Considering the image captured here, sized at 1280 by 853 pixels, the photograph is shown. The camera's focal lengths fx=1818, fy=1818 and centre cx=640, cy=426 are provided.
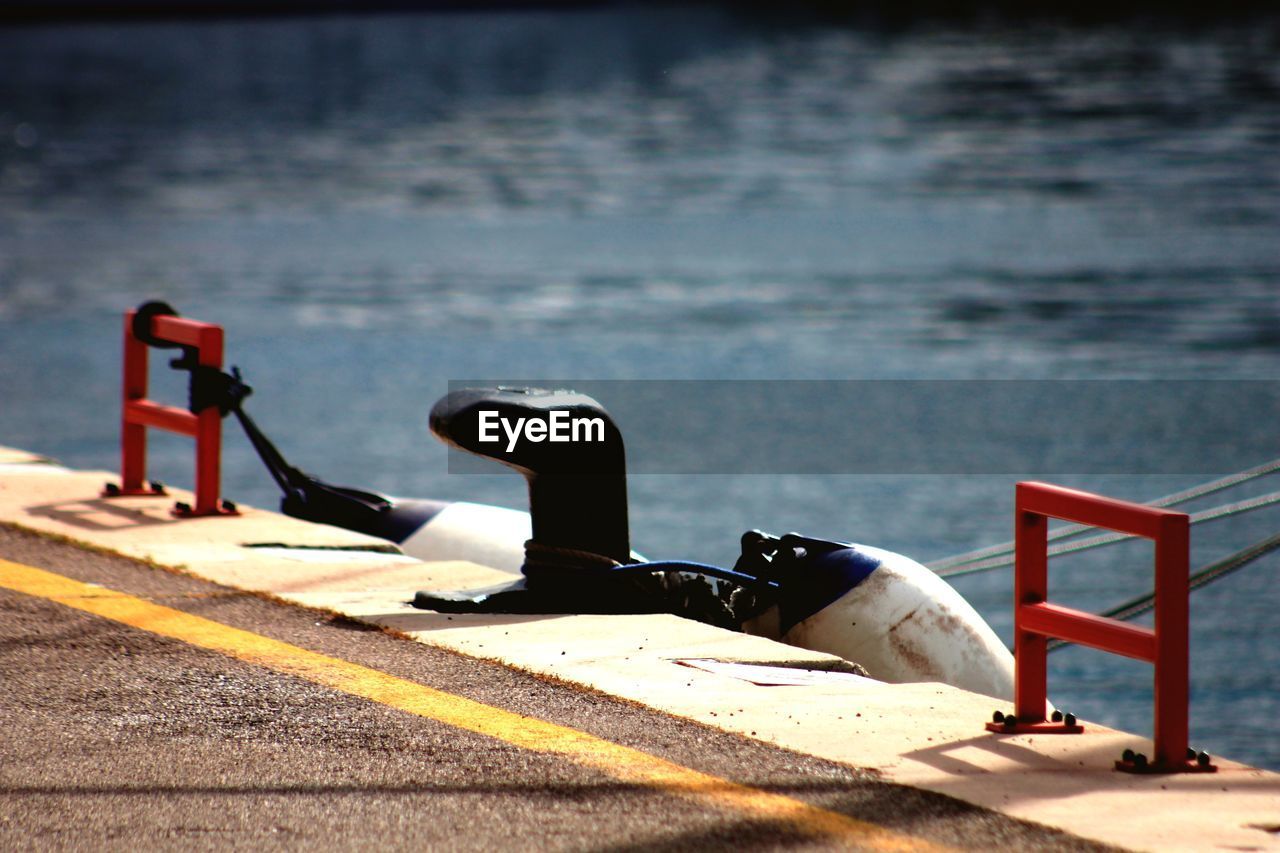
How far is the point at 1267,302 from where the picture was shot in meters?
31.8

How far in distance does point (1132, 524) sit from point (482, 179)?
49168 mm

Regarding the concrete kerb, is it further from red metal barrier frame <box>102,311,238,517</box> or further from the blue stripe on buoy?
the blue stripe on buoy

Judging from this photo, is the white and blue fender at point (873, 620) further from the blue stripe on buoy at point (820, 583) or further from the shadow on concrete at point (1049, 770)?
the shadow on concrete at point (1049, 770)

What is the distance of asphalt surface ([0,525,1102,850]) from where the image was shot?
4566mm

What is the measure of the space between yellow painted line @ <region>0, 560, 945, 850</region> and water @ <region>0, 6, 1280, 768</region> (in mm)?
7017

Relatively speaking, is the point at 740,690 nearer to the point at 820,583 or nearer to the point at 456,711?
the point at 456,711

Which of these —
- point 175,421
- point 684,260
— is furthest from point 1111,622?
point 684,260

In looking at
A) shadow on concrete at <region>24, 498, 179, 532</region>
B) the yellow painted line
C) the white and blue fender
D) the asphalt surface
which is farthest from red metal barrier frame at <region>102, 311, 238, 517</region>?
the white and blue fender

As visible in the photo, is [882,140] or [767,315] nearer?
[767,315]

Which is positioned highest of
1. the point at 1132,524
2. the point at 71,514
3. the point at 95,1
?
the point at 95,1

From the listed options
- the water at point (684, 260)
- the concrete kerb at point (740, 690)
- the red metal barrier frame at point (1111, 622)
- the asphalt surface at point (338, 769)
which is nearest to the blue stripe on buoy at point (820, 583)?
the concrete kerb at point (740, 690)

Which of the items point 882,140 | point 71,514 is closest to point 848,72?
point 882,140

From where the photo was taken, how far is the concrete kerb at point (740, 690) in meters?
4.79

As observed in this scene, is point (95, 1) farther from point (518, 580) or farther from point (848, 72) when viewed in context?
point (518, 580)
